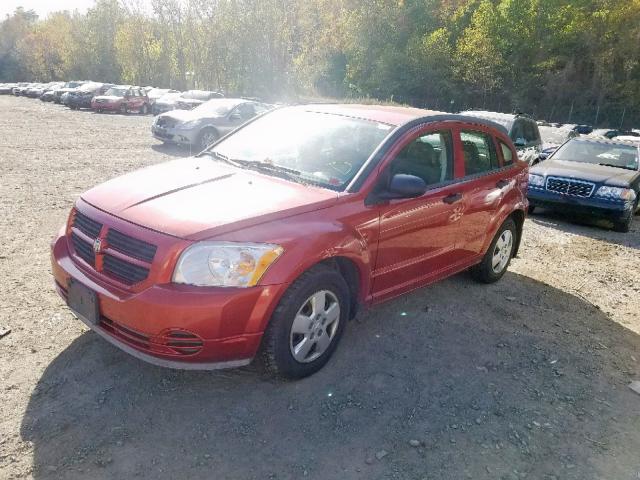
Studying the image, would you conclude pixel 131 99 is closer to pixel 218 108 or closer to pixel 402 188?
pixel 218 108

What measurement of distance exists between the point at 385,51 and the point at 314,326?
46882mm

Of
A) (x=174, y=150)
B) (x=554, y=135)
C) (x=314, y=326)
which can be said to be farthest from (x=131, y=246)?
(x=554, y=135)

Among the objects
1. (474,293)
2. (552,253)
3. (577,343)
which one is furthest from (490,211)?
(552,253)

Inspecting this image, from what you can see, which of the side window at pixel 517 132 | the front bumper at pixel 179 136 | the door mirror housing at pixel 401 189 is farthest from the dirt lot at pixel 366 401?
the front bumper at pixel 179 136

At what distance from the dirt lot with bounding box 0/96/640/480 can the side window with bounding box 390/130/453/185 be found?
49.9 inches

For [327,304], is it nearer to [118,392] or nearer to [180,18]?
[118,392]

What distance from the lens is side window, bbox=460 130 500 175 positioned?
461 centimetres

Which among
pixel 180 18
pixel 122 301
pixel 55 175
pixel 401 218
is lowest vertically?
pixel 55 175

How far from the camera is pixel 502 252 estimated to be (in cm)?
549

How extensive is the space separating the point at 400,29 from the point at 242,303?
5271 cm

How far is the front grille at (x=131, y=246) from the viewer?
9.52 ft

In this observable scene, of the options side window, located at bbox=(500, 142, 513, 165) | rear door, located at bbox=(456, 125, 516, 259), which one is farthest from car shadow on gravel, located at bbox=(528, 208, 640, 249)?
rear door, located at bbox=(456, 125, 516, 259)

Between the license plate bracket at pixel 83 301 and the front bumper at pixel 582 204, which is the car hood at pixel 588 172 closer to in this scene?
the front bumper at pixel 582 204

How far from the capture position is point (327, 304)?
348 centimetres
